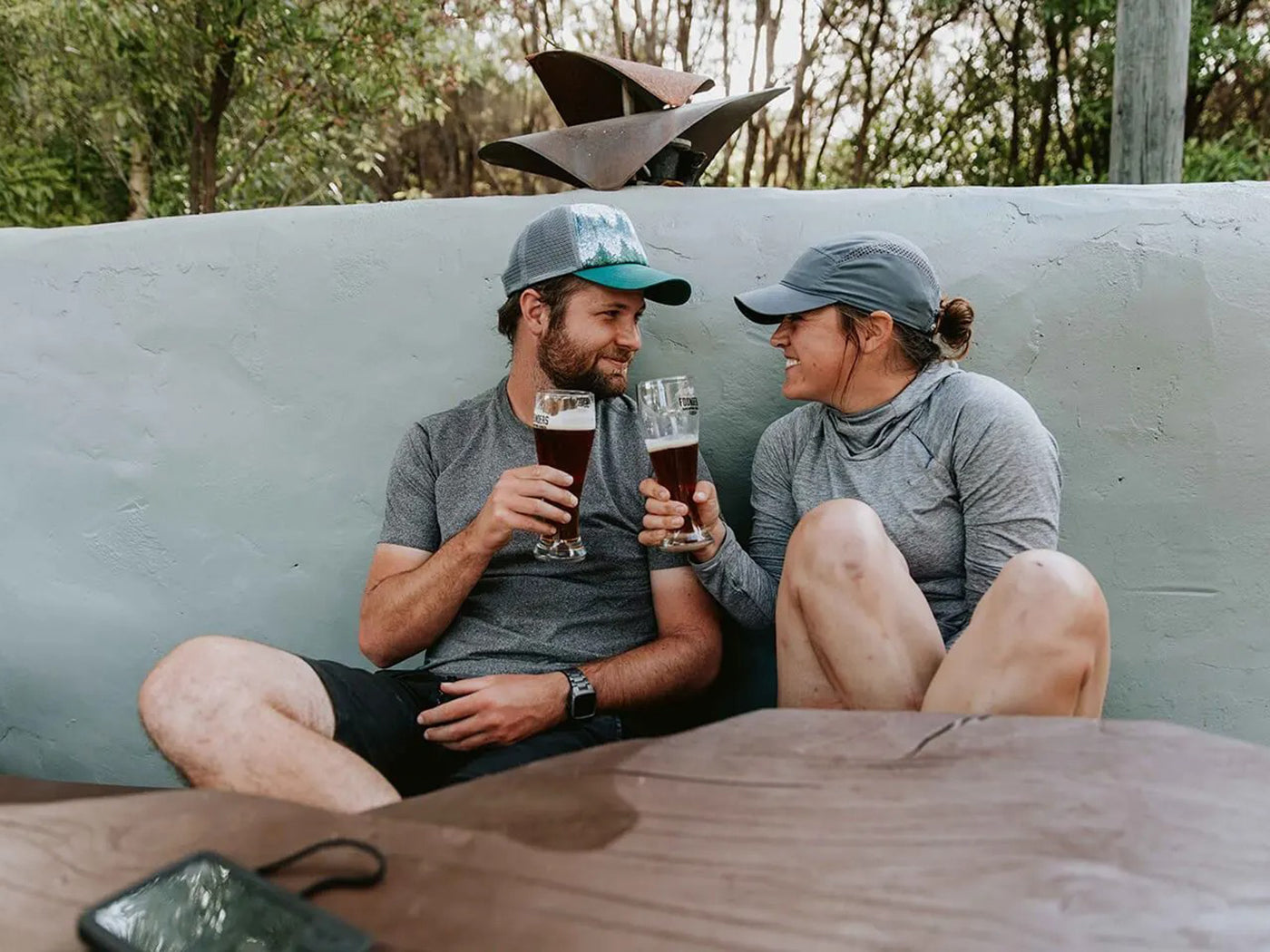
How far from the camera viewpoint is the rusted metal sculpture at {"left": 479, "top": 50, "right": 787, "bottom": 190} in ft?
8.51

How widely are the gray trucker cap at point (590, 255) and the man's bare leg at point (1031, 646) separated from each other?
959 millimetres

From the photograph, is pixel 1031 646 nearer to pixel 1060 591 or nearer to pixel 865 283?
pixel 1060 591

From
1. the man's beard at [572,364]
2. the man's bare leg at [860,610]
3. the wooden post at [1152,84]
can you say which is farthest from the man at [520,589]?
the wooden post at [1152,84]

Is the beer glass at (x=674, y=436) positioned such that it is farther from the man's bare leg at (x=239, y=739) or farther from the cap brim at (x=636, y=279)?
the man's bare leg at (x=239, y=739)

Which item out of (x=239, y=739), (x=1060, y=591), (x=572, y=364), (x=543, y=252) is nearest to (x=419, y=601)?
(x=239, y=739)

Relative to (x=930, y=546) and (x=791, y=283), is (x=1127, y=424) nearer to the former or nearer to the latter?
(x=930, y=546)

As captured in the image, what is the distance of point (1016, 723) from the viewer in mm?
1104

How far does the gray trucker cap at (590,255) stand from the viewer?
88.1 inches

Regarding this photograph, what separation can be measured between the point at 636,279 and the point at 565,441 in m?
0.48

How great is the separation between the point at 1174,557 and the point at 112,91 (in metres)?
5.48

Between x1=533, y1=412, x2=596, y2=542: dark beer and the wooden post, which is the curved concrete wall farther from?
the wooden post

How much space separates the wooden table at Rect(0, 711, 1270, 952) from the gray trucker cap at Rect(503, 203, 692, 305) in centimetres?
129

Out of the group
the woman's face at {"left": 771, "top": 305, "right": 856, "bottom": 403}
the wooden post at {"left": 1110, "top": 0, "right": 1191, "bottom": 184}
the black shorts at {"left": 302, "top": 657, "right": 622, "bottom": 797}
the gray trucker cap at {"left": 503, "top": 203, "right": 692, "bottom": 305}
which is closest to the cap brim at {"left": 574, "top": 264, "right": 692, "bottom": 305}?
the gray trucker cap at {"left": 503, "top": 203, "right": 692, "bottom": 305}

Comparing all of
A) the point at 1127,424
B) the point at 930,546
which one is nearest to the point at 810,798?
the point at 930,546
